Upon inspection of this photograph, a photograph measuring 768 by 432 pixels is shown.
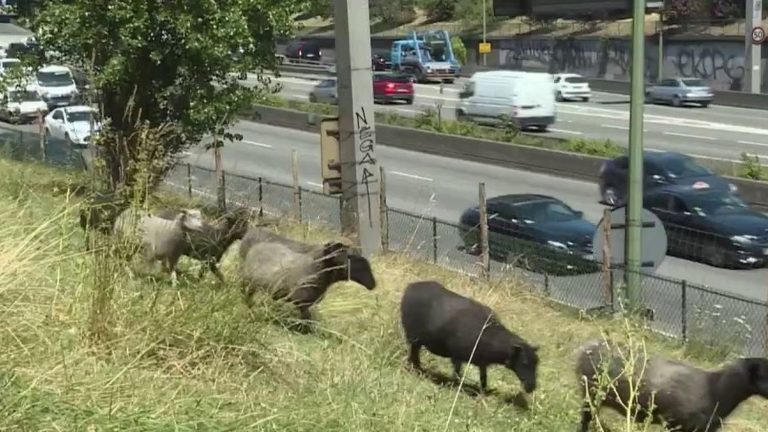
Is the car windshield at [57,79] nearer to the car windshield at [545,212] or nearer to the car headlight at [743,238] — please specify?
the car windshield at [545,212]

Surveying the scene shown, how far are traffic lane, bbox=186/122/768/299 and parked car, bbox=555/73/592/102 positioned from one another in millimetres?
20044

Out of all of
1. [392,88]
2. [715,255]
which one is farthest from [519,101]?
[715,255]

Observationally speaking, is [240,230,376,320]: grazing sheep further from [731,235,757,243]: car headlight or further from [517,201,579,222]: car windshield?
[731,235,757,243]: car headlight

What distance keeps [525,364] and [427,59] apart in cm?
6219

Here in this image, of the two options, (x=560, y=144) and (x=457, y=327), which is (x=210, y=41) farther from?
(x=560, y=144)

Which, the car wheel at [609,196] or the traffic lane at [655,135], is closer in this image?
the car wheel at [609,196]

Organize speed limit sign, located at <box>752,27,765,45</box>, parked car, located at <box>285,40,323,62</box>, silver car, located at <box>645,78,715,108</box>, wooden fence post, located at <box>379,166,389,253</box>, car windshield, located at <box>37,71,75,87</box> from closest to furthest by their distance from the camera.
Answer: wooden fence post, located at <box>379,166,389,253</box>, car windshield, located at <box>37,71,75,87</box>, silver car, located at <box>645,78,715,108</box>, speed limit sign, located at <box>752,27,765,45</box>, parked car, located at <box>285,40,323,62</box>

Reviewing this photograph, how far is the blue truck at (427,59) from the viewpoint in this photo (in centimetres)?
7025

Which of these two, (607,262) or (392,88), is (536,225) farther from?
(392,88)

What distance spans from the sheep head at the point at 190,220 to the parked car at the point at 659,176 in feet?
46.7

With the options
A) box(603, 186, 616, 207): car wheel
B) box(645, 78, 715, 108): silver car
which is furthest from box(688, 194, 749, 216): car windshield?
box(645, 78, 715, 108): silver car

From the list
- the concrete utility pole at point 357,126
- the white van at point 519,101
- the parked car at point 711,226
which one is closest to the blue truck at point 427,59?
the white van at point 519,101

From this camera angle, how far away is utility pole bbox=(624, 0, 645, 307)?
14102 millimetres

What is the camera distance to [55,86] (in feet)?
168
